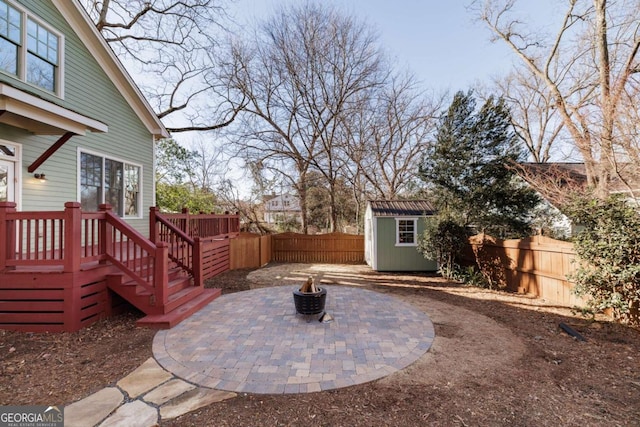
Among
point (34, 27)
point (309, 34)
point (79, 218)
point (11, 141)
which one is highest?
point (309, 34)

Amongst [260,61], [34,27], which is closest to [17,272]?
[34,27]

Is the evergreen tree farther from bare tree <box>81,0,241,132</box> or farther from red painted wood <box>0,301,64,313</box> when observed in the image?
bare tree <box>81,0,241,132</box>

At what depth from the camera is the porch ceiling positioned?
4219 millimetres

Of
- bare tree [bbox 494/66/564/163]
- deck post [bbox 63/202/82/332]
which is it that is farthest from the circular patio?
bare tree [bbox 494/66/564/163]

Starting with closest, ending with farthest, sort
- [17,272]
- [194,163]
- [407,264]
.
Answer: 1. [17,272]
2. [407,264]
3. [194,163]

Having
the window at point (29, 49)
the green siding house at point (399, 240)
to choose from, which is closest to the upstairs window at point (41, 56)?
the window at point (29, 49)

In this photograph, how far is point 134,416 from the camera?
252 cm

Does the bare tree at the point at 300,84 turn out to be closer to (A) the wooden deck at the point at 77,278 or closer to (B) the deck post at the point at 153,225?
(B) the deck post at the point at 153,225

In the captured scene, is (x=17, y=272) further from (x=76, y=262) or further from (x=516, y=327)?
(x=516, y=327)

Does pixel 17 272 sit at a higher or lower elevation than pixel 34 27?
lower

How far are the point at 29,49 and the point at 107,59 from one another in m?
1.82

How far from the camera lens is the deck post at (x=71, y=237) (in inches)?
166

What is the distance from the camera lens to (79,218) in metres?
4.31

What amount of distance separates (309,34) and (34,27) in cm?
1188
